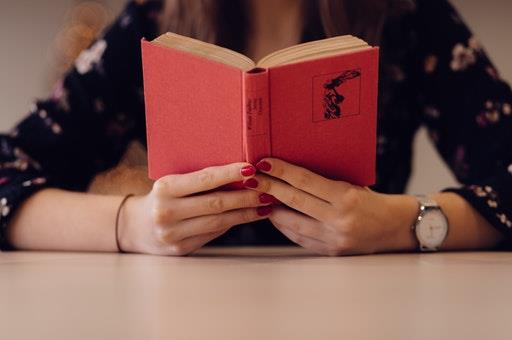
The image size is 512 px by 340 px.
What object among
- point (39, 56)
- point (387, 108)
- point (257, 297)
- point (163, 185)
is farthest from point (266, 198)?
point (39, 56)

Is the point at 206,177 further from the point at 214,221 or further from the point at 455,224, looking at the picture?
the point at 455,224

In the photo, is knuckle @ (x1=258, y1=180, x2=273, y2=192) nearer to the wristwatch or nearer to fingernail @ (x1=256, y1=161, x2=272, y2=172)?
fingernail @ (x1=256, y1=161, x2=272, y2=172)

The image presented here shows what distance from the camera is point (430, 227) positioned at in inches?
33.2

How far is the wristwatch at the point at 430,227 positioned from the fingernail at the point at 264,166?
24 centimetres

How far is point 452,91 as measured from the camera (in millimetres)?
1101

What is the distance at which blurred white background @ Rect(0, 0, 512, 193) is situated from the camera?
8.14 feet

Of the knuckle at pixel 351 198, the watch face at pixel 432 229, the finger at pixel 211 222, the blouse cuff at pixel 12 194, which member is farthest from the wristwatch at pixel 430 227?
the blouse cuff at pixel 12 194

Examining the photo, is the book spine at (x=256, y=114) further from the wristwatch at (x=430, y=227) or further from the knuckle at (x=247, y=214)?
the wristwatch at (x=430, y=227)

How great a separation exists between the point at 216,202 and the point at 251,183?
6 cm

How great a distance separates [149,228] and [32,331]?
0.39 meters

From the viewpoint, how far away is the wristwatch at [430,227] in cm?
84

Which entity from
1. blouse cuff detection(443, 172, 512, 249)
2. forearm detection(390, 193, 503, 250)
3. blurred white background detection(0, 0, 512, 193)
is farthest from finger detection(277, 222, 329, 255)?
blurred white background detection(0, 0, 512, 193)

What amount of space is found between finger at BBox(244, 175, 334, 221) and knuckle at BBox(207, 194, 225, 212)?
0.05m

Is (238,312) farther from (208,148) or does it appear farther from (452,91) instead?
(452,91)
